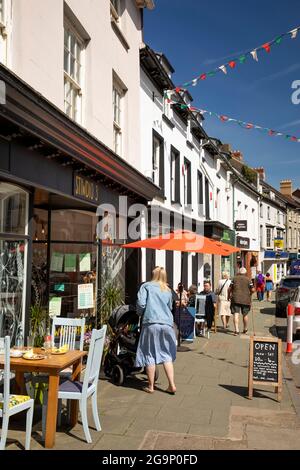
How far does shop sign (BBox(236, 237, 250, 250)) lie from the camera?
1126 inches

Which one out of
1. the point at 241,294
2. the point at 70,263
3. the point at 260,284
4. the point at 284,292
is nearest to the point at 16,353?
the point at 70,263

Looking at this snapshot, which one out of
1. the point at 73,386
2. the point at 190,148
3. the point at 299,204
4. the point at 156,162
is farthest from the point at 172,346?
the point at 299,204

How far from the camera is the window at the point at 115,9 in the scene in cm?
1041

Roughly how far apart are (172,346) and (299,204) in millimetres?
52701

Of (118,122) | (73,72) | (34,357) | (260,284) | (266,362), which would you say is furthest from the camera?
(260,284)

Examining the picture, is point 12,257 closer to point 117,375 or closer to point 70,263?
point 117,375

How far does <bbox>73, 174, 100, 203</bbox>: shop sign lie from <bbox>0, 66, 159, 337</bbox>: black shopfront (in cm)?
2

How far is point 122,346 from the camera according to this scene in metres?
7.27

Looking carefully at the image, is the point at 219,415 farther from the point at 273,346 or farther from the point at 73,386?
the point at 73,386

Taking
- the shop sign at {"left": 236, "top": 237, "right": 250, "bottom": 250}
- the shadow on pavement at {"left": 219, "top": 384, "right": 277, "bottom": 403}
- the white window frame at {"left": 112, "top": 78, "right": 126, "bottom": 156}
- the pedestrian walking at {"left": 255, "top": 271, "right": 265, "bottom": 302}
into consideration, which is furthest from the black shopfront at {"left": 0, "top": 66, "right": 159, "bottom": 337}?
the shop sign at {"left": 236, "top": 237, "right": 250, "bottom": 250}

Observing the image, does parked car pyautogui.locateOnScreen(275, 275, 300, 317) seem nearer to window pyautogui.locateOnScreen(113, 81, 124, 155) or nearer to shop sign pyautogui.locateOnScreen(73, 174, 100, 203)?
window pyautogui.locateOnScreen(113, 81, 124, 155)

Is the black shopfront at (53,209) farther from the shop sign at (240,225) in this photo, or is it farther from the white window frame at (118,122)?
the shop sign at (240,225)

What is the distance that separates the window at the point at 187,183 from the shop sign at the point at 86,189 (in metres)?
8.77

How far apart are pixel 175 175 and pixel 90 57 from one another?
26.0 feet
